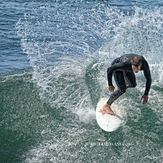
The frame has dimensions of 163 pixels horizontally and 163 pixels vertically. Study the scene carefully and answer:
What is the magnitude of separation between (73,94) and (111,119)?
6.99 feet

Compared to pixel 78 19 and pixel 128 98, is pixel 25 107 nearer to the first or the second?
pixel 128 98

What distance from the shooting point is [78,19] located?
19.0 meters

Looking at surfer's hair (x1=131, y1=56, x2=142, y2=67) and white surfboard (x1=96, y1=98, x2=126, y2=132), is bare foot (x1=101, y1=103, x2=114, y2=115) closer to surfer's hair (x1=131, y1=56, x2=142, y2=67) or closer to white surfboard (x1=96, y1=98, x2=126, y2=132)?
white surfboard (x1=96, y1=98, x2=126, y2=132)

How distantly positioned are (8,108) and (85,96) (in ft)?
7.44

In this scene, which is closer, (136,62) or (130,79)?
(136,62)

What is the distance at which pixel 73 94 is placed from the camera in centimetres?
1143

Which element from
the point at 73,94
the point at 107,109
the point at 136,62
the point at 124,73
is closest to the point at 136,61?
the point at 136,62

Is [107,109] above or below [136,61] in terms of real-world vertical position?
below

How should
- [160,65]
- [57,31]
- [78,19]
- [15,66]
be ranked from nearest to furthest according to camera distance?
[160,65]
[15,66]
[57,31]
[78,19]

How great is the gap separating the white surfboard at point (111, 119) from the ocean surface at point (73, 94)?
0.23m

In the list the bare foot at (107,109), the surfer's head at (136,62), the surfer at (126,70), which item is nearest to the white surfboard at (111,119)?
the bare foot at (107,109)

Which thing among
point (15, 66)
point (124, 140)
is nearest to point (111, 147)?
point (124, 140)

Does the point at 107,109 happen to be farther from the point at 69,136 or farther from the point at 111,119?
the point at 69,136

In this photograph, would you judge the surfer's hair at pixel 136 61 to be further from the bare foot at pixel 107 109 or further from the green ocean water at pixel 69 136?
the green ocean water at pixel 69 136
